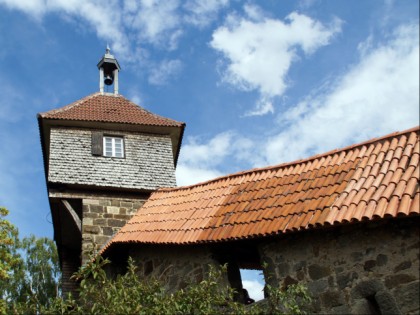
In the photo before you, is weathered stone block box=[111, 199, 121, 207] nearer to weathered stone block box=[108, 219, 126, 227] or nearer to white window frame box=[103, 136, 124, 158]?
weathered stone block box=[108, 219, 126, 227]

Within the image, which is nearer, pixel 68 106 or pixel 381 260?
pixel 381 260

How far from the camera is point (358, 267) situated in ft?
20.4

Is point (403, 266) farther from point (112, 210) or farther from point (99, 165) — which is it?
point (99, 165)

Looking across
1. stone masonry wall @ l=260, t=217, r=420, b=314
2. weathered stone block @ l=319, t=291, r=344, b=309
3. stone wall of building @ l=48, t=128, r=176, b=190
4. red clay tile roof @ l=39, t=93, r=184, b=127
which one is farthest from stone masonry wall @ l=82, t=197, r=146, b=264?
weathered stone block @ l=319, t=291, r=344, b=309

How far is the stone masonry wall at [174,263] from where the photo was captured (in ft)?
25.9

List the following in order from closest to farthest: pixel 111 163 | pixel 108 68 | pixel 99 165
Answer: pixel 99 165 < pixel 111 163 < pixel 108 68

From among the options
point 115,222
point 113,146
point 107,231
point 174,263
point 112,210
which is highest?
point 113,146

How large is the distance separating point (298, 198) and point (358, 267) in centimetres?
146

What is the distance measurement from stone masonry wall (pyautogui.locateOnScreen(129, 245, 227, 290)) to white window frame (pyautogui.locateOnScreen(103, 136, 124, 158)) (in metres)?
4.41

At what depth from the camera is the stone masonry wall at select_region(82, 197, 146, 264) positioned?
11328mm

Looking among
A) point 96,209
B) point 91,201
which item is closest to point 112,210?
point 96,209

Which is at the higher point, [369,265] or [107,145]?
[107,145]

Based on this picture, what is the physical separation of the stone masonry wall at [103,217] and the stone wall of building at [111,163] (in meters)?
0.42

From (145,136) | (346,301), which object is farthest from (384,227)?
(145,136)
